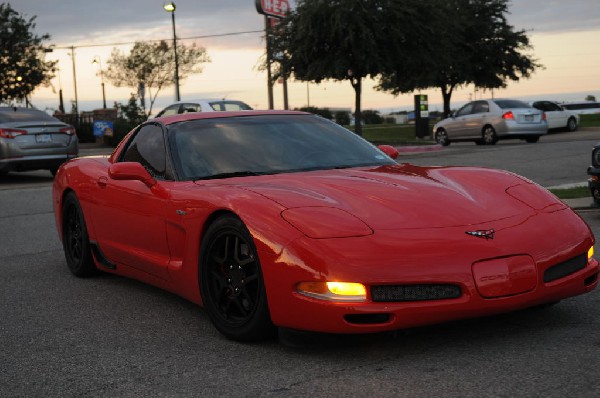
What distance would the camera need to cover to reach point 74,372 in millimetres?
4262

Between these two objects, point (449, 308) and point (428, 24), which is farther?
point (428, 24)

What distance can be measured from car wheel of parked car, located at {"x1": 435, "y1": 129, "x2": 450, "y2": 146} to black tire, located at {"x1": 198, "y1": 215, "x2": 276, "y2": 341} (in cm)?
2657

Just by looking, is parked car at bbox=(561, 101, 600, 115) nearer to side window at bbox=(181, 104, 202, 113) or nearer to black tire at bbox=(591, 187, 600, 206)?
side window at bbox=(181, 104, 202, 113)

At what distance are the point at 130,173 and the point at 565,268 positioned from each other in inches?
106

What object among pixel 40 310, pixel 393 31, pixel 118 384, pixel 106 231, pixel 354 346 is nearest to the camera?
pixel 118 384

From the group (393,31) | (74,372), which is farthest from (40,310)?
(393,31)

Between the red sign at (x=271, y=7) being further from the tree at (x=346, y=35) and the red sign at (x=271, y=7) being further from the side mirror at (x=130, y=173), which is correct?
the side mirror at (x=130, y=173)

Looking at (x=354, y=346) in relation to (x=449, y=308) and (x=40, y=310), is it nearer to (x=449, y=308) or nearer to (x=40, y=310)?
(x=449, y=308)

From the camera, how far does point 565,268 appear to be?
441 centimetres

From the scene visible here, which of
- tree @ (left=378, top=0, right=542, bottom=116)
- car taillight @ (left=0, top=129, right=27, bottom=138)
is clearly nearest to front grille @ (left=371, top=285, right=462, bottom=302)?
car taillight @ (left=0, top=129, right=27, bottom=138)

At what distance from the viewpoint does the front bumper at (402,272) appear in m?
4.02

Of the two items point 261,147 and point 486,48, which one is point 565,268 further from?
point 486,48

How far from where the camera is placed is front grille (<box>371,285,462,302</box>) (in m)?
4.03

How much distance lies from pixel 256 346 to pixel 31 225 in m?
6.99
